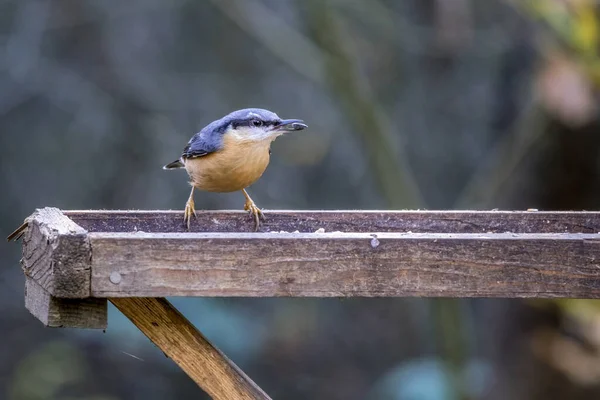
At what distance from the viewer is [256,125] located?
14.6 feet

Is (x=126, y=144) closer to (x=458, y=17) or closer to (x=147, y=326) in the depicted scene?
(x=458, y=17)

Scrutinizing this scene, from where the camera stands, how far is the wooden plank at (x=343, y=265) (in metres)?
2.55

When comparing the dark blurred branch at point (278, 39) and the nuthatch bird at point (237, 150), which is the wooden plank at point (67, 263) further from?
the dark blurred branch at point (278, 39)

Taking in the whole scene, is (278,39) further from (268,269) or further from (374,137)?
(268,269)

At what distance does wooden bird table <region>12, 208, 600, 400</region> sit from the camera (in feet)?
8.32

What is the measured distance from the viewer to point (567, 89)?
17.5ft

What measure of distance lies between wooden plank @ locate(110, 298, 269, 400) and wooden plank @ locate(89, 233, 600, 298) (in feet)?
0.62

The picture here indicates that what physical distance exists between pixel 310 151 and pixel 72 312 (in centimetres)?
729

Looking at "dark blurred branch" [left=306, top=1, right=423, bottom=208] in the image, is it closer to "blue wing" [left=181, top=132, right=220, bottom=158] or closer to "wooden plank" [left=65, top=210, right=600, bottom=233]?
"blue wing" [left=181, top=132, right=220, bottom=158]

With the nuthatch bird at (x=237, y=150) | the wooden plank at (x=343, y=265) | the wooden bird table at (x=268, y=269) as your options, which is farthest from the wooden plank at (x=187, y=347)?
the nuthatch bird at (x=237, y=150)

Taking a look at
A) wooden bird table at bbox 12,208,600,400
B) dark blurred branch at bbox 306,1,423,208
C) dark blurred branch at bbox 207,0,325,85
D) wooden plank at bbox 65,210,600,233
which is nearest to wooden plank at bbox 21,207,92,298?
wooden bird table at bbox 12,208,600,400

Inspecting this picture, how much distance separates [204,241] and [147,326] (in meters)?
0.36

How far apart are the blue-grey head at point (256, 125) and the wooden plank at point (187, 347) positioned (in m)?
1.78

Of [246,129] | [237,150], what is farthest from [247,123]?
[237,150]
